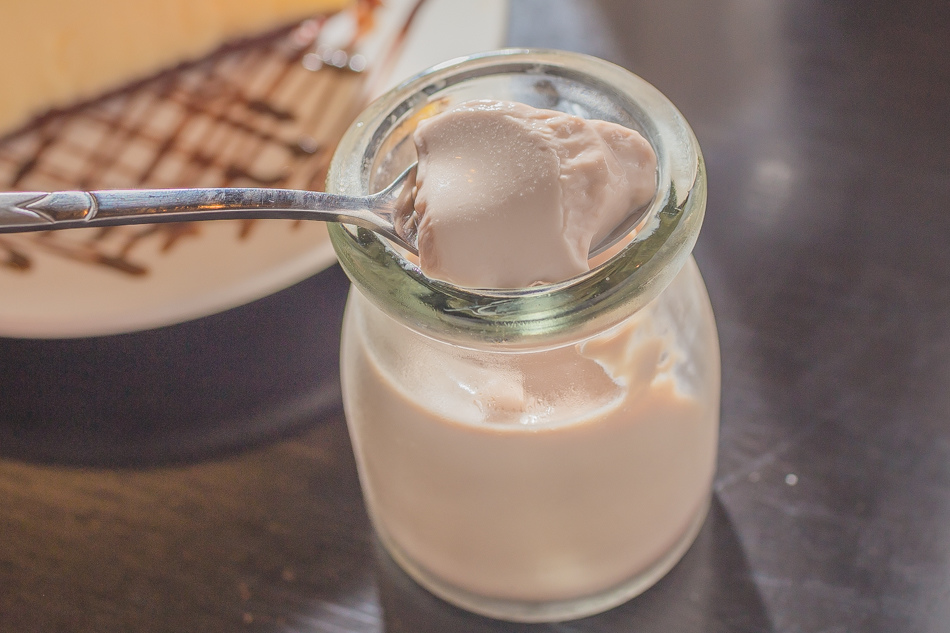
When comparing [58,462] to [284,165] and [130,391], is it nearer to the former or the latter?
[130,391]

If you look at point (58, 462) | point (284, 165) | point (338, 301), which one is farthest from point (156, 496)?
point (284, 165)

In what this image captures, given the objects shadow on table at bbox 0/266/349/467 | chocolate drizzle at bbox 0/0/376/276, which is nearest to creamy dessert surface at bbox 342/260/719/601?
shadow on table at bbox 0/266/349/467

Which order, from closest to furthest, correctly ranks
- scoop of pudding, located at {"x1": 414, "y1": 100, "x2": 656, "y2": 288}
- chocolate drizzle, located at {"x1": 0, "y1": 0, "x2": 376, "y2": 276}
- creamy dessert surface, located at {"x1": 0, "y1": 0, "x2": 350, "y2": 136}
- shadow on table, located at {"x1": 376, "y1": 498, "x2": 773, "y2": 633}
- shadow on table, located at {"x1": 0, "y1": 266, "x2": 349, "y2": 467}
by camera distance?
scoop of pudding, located at {"x1": 414, "y1": 100, "x2": 656, "y2": 288} → shadow on table, located at {"x1": 376, "y1": 498, "x2": 773, "y2": 633} → shadow on table, located at {"x1": 0, "y1": 266, "x2": 349, "y2": 467} → chocolate drizzle, located at {"x1": 0, "y1": 0, "x2": 376, "y2": 276} → creamy dessert surface, located at {"x1": 0, "y1": 0, "x2": 350, "y2": 136}

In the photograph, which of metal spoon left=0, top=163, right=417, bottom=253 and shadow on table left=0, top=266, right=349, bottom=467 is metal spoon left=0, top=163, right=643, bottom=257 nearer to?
metal spoon left=0, top=163, right=417, bottom=253

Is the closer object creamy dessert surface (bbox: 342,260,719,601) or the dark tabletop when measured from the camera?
creamy dessert surface (bbox: 342,260,719,601)

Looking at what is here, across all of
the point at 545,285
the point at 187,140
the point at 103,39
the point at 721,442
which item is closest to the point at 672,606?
the point at 721,442

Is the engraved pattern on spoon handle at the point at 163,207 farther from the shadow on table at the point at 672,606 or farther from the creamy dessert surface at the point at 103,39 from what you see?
the creamy dessert surface at the point at 103,39
